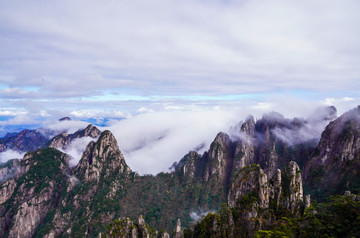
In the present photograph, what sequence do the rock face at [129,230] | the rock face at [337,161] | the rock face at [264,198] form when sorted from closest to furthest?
the rock face at [264,198] → the rock face at [129,230] → the rock face at [337,161]

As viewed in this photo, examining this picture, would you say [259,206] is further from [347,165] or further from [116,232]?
[347,165]

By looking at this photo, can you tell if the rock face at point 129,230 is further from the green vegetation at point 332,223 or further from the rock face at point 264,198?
the green vegetation at point 332,223

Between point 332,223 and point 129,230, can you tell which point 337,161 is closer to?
point 332,223

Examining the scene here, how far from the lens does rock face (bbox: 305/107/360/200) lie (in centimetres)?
14338

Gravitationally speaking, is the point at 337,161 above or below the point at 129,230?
above

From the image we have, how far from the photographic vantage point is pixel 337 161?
160125 mm

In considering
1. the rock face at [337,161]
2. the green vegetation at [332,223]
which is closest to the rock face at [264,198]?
the green vegetation at [332,223]

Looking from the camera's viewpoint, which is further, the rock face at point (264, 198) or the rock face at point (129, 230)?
the rock face at point (129, 230)

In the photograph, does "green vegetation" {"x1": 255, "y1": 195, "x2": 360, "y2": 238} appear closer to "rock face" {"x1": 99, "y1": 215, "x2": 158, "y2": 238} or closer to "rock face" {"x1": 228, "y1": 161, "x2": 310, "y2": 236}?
"rock face" {"x1": 228, "y1": 161, "x2": 310, "y2": 236}

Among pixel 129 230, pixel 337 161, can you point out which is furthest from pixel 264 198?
pixel 337 161

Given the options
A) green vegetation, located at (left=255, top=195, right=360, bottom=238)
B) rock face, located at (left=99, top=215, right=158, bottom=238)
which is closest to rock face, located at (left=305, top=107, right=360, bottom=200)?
green vegetation, located at (left=255, top=195, right=360, bottom=238)

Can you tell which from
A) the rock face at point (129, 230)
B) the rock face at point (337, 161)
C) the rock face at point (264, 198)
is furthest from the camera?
the rock face at point (337, 161)

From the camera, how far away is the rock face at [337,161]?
470ft

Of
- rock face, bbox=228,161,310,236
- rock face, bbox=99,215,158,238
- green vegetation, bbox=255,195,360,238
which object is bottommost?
rock face, bbox=99,215,158,238
